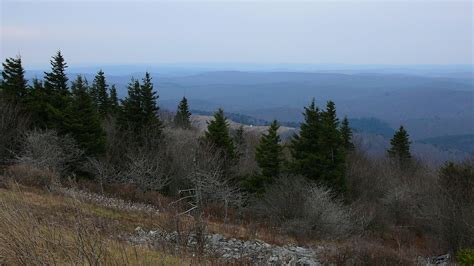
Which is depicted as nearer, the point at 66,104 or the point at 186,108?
the point at 66,104

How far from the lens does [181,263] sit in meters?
4.88

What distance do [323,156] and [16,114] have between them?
22469 millimetres

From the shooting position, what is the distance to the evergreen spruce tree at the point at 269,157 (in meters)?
31.6

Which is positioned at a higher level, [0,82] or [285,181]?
[0,82]

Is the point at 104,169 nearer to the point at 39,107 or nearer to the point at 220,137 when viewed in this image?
the point at 39,107

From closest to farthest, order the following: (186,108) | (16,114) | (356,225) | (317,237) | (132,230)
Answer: (132,230)
(317,237)
(356,225)
(16,114)
(186,108)

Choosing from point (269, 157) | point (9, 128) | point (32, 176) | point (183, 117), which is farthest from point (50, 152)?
point (183, 117)

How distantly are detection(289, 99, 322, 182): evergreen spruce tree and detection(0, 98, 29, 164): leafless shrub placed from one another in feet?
64.3

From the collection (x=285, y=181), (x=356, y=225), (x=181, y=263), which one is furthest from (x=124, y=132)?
(x=181, y=263)

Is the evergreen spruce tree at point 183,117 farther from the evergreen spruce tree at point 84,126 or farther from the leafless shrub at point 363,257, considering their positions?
the leafless shrub at point 363,257

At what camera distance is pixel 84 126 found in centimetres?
3155

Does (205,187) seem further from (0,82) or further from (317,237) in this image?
(0,82)

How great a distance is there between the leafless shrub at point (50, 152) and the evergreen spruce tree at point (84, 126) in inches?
30.7

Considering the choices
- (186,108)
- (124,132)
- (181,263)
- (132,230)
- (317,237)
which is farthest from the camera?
(186,108)
